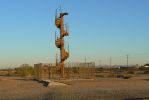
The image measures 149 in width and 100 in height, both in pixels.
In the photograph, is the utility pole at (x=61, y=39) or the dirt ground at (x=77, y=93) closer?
the dirt ground at (x=77, y=93)

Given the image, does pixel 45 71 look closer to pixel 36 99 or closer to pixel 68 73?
pixel 68 73

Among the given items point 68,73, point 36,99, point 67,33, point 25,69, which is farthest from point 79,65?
point 36,99

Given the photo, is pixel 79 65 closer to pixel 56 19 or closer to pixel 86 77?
pixel 86 77

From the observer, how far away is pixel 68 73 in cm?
5834

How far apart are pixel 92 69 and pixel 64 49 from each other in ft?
16.6

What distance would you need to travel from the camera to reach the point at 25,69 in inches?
3194

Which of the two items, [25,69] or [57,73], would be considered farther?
[25,69]

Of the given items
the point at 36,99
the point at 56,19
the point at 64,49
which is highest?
the point at 56,19

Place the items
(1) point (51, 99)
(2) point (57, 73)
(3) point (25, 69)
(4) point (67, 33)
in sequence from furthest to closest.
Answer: (3) point (25, 69) → (2) point (57, 73) → (4) point (67, 33) → (1) point (51, 99)

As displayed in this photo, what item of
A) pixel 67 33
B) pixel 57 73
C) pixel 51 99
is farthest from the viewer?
pixel 57 73

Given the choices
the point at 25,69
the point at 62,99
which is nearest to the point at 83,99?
the point at 62,99

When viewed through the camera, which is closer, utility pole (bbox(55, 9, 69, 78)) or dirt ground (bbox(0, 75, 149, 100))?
dirt ground (bbox(0, 75, 149, 100))

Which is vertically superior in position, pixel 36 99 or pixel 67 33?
pixel 67 33

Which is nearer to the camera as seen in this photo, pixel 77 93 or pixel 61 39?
pixel 77 93
